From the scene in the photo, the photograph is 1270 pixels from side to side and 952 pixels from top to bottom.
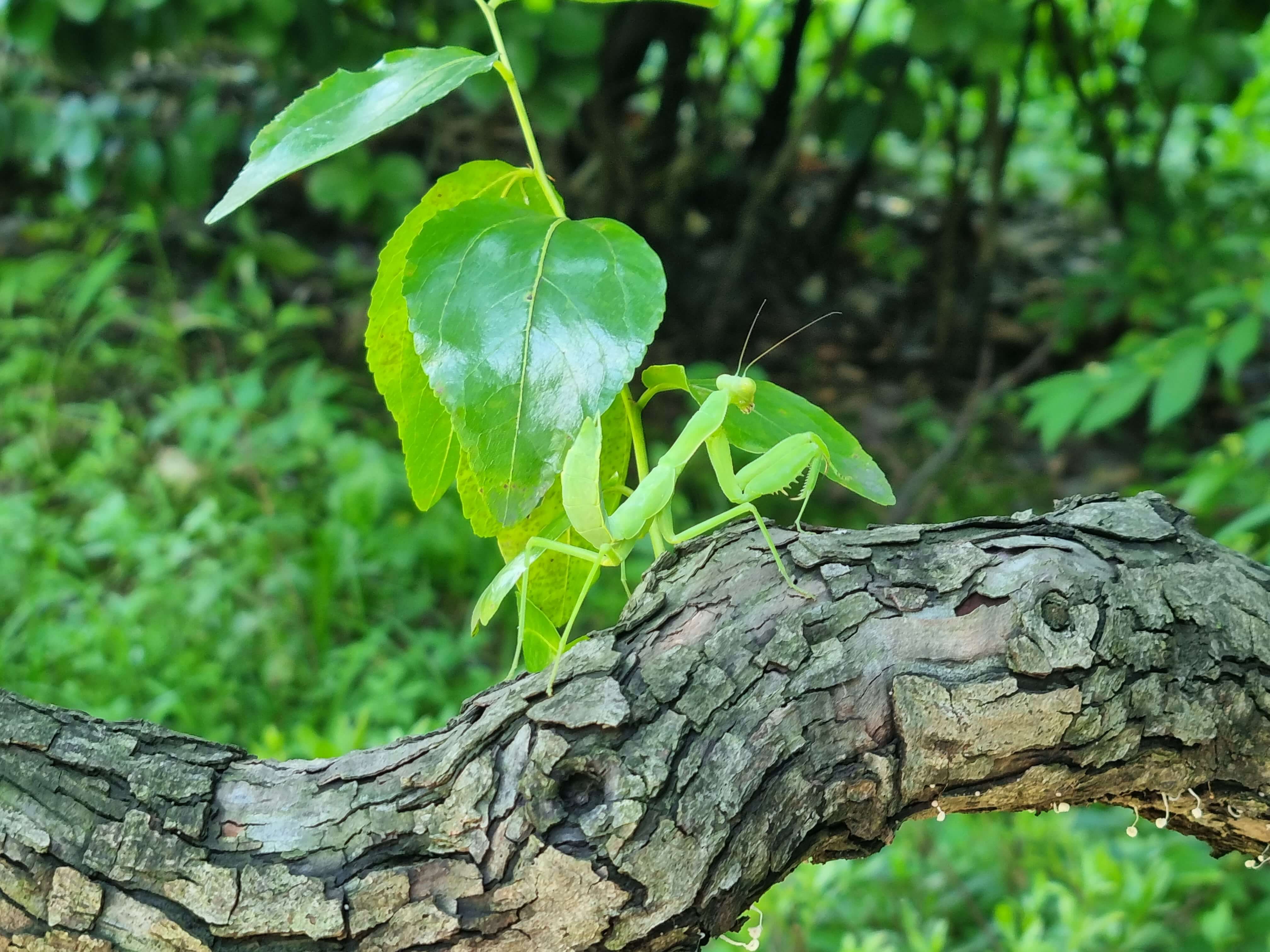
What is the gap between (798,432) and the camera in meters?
1.03

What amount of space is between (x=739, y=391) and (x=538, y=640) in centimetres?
29

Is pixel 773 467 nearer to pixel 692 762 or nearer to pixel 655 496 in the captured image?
pixel 655 496

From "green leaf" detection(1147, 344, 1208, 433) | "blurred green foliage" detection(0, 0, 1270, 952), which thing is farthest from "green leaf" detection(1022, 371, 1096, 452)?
"green leaf" detection(1147, 344, 1208, 433)

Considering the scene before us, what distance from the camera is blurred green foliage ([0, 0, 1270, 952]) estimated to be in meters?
2.29

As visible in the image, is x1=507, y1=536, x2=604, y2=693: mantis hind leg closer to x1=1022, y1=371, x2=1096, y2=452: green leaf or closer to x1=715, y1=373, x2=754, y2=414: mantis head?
x1=715, y1=373, x2=754, y2=414: mantis head

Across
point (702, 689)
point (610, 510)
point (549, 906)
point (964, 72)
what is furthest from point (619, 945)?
point (964, 72)

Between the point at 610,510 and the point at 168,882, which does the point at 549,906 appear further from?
the point at 610,510

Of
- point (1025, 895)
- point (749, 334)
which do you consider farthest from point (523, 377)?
point (1025, 895)

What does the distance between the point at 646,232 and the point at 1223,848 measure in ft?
9.18

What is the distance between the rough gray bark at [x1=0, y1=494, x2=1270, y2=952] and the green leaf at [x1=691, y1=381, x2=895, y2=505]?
3.5 inches

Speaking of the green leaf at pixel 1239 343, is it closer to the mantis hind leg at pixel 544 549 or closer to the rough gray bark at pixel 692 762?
the rough gray bark at pixel 692 762

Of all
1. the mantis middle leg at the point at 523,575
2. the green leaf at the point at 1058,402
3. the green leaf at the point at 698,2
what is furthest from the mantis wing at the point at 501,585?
the green leaf at the point at 1058,402

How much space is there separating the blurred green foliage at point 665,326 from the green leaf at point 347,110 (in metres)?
1.29

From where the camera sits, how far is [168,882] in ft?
2.56
